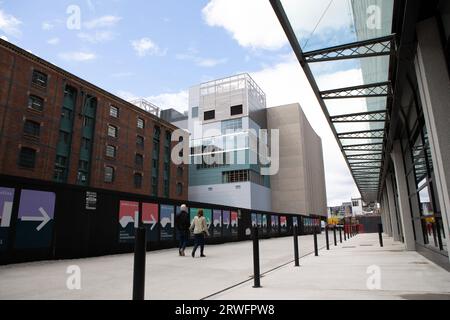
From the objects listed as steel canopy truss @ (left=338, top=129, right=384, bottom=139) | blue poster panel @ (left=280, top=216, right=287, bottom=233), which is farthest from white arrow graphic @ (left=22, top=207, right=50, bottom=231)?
blue poster panel @ (left=280, top=216, right=287, bottom=233)

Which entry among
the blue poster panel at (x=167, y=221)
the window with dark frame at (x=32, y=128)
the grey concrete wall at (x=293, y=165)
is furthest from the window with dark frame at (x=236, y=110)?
the blue poster panel at (x=167, y=221)

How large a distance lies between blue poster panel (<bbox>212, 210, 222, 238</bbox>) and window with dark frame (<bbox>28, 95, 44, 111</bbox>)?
77.8 ft

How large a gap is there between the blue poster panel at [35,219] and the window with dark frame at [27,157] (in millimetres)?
23942

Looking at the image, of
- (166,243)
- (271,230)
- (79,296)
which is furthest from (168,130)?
(79,296)

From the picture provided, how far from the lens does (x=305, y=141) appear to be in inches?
2763

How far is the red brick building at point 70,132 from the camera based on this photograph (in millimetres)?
29016

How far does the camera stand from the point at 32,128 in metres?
30.8

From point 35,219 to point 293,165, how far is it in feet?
197

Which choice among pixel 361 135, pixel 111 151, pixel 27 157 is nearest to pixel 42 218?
pixel 361 135

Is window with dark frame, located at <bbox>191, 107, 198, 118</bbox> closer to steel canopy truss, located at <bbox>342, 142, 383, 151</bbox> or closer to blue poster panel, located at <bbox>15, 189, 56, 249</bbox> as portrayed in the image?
steel canopy truss, located at <bbox>342, 142, 383, 151</bbox>

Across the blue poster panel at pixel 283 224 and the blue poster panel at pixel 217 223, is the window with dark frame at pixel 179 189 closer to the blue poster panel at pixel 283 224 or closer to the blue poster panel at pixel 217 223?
the blue poster panel at pixel 283 224

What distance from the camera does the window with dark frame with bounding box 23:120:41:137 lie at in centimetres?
3014
